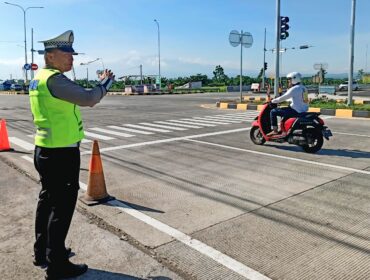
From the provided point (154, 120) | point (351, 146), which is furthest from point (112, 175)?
point (154, 120)

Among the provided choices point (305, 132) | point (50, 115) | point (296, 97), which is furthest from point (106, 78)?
point (296, 97)

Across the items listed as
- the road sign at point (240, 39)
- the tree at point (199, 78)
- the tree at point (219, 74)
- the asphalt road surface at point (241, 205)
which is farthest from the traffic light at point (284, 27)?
the tree at point (219, 74)

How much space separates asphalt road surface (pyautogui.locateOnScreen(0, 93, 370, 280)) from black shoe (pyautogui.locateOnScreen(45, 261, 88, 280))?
693mm

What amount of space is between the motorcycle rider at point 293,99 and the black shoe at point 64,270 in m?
6.43

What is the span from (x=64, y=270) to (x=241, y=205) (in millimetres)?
2439

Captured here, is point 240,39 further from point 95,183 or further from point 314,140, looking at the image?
point 95,183

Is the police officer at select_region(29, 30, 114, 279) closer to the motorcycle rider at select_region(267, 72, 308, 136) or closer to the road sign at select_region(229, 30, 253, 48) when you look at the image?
the motorcycle rider at select_region(267, 72, 308, 136)

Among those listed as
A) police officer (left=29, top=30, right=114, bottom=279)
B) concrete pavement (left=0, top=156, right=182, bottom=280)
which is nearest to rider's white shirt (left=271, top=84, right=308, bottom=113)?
concrete pavement (left=0, top=156, right=182, bottom=280)

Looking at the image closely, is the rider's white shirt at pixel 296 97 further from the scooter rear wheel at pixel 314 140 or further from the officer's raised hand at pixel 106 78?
the officer's raised hand at pixel 106 78

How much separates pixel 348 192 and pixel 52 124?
4163 millimetres

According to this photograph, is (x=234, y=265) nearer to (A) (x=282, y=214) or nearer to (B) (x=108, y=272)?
(B) (x=108, y=272)

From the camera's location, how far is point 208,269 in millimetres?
3291

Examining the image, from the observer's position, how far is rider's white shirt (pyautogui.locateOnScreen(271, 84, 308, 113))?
8.52m

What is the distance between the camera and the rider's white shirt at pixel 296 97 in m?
8.52
